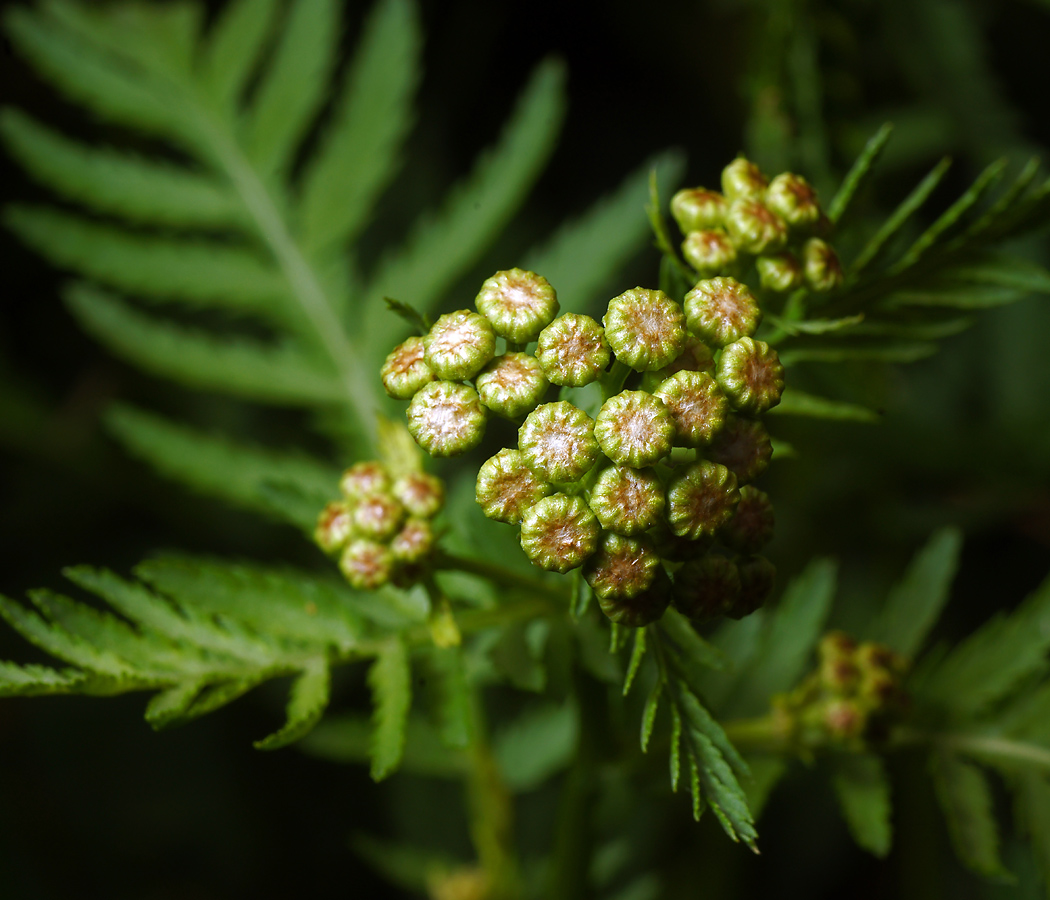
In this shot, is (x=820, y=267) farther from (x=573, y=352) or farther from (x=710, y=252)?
(x=573, y=352)

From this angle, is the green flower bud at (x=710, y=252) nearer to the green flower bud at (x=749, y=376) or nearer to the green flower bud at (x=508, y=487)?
the green flower bud at (x=749, y=376)

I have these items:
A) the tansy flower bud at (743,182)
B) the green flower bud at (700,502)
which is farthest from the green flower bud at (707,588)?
the tansy flower bud at (743,182)

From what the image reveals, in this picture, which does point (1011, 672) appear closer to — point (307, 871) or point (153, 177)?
point (153, 177)

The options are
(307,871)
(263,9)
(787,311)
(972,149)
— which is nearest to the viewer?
(787,311)

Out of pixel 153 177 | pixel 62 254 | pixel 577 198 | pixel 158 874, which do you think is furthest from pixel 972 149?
pixel 158 874

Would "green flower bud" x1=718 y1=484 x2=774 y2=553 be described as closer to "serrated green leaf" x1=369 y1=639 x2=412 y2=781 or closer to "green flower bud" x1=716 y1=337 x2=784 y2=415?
"green flower bud" x1=716 y1=337 x2=784 y2=415

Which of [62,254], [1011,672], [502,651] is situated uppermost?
[62,254]
